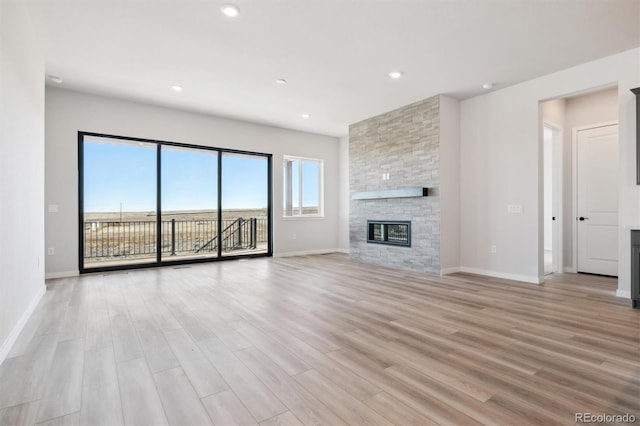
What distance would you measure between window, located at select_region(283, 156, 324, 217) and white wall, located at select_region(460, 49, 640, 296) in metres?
3.56

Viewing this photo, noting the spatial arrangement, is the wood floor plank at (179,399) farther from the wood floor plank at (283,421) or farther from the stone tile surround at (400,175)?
the stone tile surround at (400,175)

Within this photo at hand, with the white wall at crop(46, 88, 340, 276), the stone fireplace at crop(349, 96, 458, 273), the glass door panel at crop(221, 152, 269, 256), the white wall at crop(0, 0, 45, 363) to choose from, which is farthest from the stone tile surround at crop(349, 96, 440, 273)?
the white wall at crop(0, 0, 45, 363)

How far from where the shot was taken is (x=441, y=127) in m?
4.95

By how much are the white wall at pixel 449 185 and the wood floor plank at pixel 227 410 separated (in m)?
4.02

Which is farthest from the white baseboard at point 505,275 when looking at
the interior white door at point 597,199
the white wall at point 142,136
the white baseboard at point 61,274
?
the white baseboard at point 61,274

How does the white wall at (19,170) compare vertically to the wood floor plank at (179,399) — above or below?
above

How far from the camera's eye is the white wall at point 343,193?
25.8 feet

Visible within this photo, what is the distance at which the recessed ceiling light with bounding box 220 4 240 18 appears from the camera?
2756 millimetres

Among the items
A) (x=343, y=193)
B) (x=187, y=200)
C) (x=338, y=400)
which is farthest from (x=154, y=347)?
(x=343, y=193)

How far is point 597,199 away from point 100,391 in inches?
253

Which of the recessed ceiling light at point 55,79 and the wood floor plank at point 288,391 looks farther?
the recessed ceiling light at point 55,79

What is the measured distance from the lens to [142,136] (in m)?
5.47

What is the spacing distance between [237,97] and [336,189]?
3.67m

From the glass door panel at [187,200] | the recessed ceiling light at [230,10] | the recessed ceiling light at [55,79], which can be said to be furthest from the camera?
the glass door panel at [187,200]
